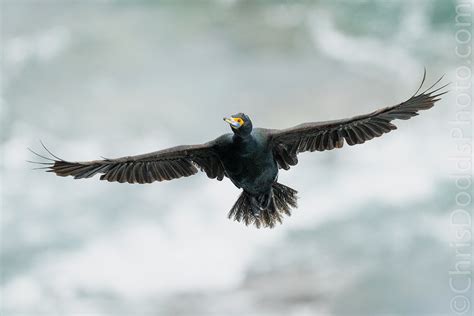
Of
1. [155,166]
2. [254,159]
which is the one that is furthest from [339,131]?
[155,166]

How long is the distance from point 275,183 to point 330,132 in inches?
57.7

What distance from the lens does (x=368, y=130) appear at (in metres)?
16.9

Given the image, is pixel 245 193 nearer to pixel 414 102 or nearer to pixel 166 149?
pixel 166 149

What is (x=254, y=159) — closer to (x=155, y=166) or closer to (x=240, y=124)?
(x=240, y=124)

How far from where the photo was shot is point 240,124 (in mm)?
15836

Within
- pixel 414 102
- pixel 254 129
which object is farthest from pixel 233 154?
pixel 414 102

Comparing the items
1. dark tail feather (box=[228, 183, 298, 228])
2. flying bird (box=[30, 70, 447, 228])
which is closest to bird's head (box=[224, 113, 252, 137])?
flying bird (box=[30, 70, 447, 228])

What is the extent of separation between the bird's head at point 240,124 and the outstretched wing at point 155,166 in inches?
41.5

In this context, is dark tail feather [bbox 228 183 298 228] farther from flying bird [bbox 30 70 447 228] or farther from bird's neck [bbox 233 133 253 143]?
bird's neck [bbox 233 133 253 143]

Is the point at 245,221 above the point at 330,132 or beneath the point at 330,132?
beneath

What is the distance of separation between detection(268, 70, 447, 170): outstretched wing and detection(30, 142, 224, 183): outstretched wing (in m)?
1.28

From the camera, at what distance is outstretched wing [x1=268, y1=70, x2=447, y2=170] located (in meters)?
16.3

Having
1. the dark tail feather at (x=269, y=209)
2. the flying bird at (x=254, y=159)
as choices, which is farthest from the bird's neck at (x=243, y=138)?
the dark tail feather at (x=269, y=209)

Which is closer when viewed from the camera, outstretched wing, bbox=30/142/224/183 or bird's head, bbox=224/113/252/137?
bird's head, bbox=224/113/252/137
